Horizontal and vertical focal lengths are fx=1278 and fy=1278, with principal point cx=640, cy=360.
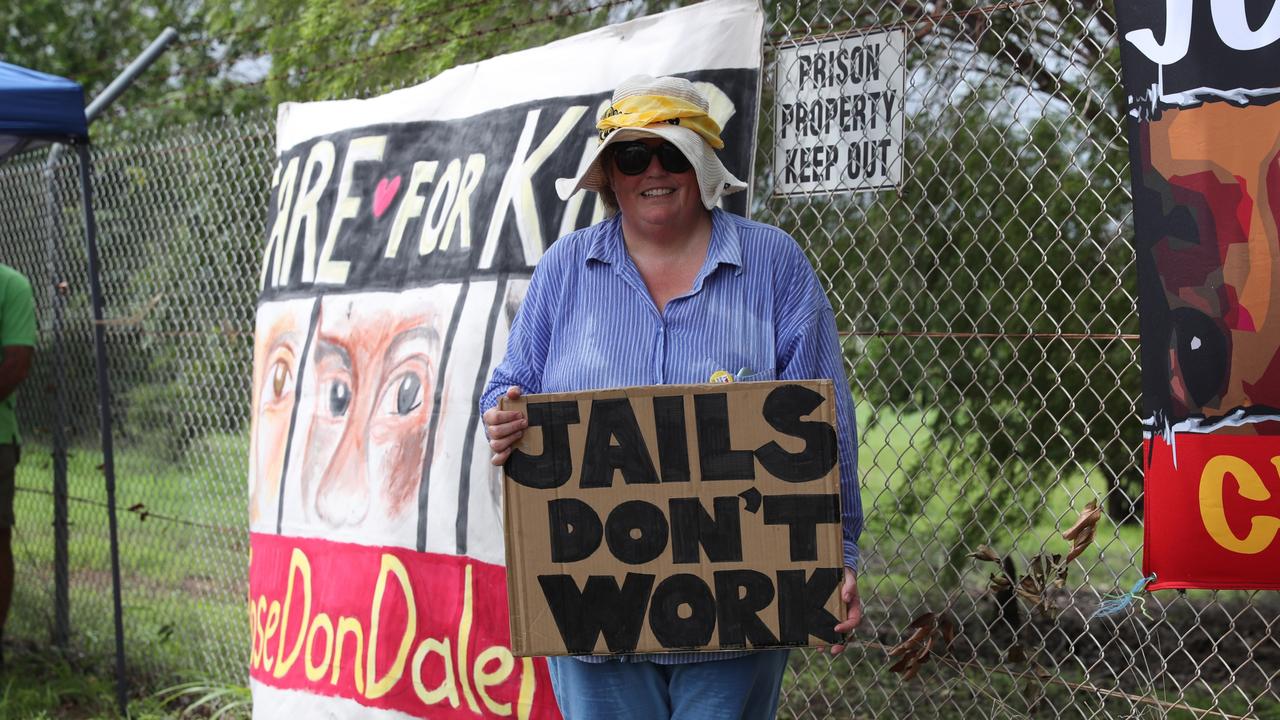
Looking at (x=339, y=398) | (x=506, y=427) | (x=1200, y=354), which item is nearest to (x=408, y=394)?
(x=339, y=398)

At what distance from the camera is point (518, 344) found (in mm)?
2760

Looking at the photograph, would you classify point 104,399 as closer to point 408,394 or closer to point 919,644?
point 408,394

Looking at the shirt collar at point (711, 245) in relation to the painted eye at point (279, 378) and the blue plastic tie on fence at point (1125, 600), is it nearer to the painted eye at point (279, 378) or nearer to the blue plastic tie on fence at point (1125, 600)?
the blue plastic tie on fence at point (1125, 600)

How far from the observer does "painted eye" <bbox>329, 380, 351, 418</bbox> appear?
4.18 metres

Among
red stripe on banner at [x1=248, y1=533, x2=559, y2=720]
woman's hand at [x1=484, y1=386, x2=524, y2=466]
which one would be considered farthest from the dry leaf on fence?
woman's hand at [x1=484, y1=386, x2=524, y2=466]

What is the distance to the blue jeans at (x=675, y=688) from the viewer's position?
2.52m

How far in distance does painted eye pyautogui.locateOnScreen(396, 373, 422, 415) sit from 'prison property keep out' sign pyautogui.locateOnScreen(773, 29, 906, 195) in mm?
1260

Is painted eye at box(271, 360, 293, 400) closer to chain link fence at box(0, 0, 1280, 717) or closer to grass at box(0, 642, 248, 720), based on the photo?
chain link fence at box(0, 0, 1280, 717)

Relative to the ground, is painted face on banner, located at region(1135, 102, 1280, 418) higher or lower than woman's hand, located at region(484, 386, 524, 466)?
higher

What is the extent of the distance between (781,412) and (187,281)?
4.15 metres

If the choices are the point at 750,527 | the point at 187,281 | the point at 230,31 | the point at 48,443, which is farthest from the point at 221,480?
the point at 750,527

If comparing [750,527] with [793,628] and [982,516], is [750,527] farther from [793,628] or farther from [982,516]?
[982,516]

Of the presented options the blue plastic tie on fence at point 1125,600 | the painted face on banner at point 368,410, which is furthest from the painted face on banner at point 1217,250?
the painted face on banner at point 368,410

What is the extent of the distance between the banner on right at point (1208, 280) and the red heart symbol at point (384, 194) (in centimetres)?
234
